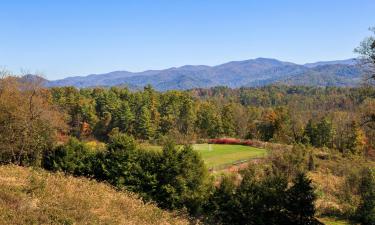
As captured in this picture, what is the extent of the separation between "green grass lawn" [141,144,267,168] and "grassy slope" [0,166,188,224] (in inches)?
706

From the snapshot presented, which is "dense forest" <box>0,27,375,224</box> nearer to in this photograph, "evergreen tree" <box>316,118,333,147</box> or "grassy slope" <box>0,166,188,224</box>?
"grassy slope" <box>0,166,188,224</box>

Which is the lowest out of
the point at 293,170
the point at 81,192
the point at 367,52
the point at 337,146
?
the point at 337,146

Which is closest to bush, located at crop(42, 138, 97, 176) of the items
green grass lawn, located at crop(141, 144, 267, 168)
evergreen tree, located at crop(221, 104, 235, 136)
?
green grass lawn, located at crop(141, 144, 267, 168)

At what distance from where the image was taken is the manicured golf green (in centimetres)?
4129

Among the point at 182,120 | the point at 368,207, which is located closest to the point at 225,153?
the point at 368,207

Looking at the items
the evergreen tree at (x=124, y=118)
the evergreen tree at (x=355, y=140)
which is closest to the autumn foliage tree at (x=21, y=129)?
the evergreen tree at (x=124, y=118)

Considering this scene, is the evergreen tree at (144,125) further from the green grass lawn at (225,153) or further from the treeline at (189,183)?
the treeline at (189,183)

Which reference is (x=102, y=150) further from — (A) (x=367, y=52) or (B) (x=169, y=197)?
(A) (x=367, y=52)

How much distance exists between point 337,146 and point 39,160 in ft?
186

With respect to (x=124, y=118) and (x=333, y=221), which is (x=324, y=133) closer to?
(x=124, y=118)

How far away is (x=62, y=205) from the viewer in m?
15.3

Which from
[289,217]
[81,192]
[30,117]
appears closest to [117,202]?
[81,192]

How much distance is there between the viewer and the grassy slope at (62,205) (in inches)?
530

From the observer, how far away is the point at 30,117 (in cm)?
3238
